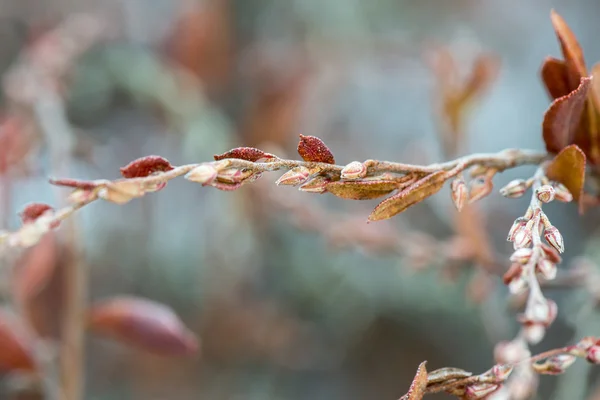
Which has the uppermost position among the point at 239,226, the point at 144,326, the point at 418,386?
the point at 239,226

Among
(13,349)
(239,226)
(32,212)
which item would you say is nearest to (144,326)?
(13,349)

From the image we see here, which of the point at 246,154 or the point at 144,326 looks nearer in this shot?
the point at 246,154

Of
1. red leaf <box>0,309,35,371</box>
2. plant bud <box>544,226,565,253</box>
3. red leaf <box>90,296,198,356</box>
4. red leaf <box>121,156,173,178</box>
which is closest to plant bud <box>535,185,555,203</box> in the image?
plant bud <box>544,226,565,253</box>

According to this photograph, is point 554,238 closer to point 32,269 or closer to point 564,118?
point 564,118

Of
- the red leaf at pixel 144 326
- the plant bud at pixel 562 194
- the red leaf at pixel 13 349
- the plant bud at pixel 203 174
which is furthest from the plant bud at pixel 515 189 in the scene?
the red leaf at pixel 13 349

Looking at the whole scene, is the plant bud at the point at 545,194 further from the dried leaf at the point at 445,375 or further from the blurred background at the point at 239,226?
the blurred background at the point at 239,226

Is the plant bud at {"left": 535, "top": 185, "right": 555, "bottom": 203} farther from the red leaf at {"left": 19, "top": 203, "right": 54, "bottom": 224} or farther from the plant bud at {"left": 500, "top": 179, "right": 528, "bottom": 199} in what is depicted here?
the red leaf at {"left": 19, "top": 203, "right": 54, "bottom": 224}

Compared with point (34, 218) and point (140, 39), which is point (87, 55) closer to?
point (140, 39)
